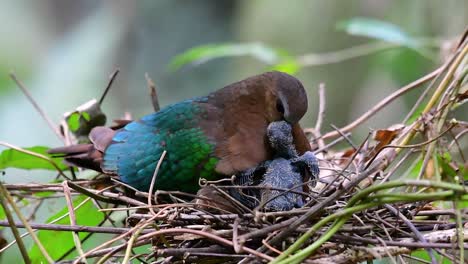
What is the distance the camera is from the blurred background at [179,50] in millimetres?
5168

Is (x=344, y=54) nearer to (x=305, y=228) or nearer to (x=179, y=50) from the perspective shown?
(x=179, y=50)

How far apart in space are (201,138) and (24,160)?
586 mm

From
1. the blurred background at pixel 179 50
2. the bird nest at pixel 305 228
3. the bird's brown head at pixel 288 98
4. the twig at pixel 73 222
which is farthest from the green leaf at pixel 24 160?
the blurred background at pixel 179 50

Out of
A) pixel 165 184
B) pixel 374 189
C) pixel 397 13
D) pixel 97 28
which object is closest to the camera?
pixel 374 189

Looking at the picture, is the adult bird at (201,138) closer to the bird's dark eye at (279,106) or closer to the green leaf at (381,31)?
the bird's dark eye at (279,106)

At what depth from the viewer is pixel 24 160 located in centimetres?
236

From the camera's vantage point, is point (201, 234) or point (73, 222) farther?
point (73, 222)

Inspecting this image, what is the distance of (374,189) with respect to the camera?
136 centimetres

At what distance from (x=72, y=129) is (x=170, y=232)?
123 centimetres

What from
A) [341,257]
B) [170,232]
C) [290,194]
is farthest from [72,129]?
[341,257]

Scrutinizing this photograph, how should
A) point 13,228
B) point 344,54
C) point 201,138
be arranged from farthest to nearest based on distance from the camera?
point 344,54
point 201,138
point 13,228

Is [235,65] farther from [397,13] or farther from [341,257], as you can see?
[341,257]

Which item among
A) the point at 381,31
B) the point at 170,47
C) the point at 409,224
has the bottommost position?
the point at 409,224

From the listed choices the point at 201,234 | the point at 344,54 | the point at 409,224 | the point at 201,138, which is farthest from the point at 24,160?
the point at 344,54
